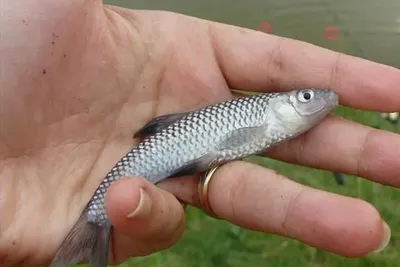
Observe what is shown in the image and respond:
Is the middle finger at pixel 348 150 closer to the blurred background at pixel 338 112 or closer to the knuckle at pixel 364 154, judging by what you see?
the knuckle at pixel 364 154

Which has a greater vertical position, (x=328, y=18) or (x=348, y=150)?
(x=348, y=150)

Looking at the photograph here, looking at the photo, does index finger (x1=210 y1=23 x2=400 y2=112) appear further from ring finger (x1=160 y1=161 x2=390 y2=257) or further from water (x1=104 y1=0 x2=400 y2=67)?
water (x1=104 y1=0 x2=400 y2=67)

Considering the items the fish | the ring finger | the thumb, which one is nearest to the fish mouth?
the fish

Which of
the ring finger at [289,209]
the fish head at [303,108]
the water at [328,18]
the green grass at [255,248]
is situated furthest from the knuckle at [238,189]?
the water at [328,18]

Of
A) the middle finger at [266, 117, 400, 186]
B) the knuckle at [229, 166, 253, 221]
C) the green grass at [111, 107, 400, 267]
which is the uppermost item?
the middle finger at [266, 117, 400, 186]

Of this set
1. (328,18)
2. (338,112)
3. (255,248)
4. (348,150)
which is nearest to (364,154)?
(348,150)

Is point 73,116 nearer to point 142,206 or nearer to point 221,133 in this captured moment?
point 221,133

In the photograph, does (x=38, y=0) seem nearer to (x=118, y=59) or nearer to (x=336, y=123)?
(x=118, y=59)
